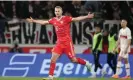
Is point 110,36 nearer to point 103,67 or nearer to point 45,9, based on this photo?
point 103,67

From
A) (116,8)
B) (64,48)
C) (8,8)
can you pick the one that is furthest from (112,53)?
(8,8)

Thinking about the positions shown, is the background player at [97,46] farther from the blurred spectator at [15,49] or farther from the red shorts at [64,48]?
the red shorts at [64,48]

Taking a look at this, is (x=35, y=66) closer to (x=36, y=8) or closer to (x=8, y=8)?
(x=36, y=8)

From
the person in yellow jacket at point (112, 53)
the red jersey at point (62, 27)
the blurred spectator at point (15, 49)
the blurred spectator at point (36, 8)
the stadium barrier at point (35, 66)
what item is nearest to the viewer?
the red jersey at point (62, 27)

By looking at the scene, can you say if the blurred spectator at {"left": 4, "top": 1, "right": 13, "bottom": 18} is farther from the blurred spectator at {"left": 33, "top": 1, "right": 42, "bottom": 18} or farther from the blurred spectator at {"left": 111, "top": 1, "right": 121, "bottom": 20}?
the blurred spectator at {"left": 111, "top": 1, "right": 121, "bottom": 20}

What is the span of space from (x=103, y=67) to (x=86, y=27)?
2.99m

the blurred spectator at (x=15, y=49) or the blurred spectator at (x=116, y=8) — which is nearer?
the blurred spectator at (x=15, y=49)

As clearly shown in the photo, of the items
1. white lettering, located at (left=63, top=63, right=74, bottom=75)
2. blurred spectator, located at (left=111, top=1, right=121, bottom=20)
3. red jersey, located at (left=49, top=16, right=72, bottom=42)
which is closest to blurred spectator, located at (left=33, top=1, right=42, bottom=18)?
blurred spectator, located at (left=111, top=1, right=121, bottom=20)

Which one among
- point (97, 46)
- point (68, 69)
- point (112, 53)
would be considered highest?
point (97, 46)

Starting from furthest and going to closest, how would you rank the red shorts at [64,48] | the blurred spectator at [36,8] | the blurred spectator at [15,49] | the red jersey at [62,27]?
the blurred spectator at [36,8]
the blurred spectator at [15,49]
the red jersey at [62,27]
the red shorts at [64,48]

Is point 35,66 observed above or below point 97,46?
below

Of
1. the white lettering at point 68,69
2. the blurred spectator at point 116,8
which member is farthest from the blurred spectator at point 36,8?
the white lettering at point 68,69

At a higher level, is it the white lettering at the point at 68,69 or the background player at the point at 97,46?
the background player at the point at 97,46

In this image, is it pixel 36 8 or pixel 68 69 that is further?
pixel 36 8
